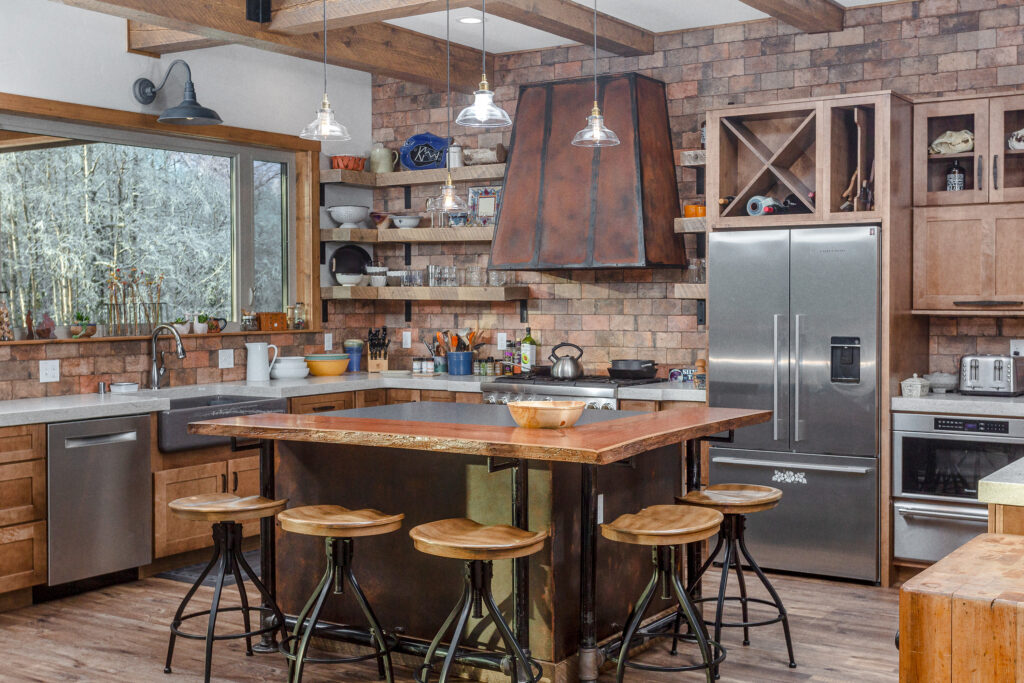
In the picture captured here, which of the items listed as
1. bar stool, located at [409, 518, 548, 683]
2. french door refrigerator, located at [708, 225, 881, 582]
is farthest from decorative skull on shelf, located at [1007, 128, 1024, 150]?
bar stool, located at [409, 518, 548, 683]

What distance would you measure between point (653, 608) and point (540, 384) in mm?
2142

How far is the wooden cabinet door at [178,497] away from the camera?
5.57m

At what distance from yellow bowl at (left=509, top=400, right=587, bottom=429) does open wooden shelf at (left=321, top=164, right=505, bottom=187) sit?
11.5 ft

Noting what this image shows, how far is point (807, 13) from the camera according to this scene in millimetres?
5664

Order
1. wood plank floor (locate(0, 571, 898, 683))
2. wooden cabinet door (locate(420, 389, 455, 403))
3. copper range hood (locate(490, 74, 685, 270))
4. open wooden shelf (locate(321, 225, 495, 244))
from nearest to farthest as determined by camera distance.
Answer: wood plank floor (locate(0, 571, 898, 683))
copper range hood (locate(490, 74, 685, 270))
wooden cabinet door (locate(420, 389, 455, 403))
open wooden shelf (locate(321, 225, 495, 244))

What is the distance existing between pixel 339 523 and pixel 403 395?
3.33 meters

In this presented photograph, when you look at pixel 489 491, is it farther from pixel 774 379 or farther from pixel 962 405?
pixel 962 405

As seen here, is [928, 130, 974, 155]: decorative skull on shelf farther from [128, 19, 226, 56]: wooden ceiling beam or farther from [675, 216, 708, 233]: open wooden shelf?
[128, 19, 226, 56]: wooden ceiling beam

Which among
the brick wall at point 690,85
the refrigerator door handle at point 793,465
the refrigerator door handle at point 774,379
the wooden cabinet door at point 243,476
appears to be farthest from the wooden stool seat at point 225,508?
the brick wall at point 690,85

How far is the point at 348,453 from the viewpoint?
4.31 m

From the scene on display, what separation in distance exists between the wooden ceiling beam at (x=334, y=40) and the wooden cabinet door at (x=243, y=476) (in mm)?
2264

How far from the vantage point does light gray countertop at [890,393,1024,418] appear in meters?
5.18

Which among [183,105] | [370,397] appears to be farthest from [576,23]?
[370,397]

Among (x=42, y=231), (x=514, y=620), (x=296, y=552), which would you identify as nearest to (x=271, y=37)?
(x=42, y=231)
